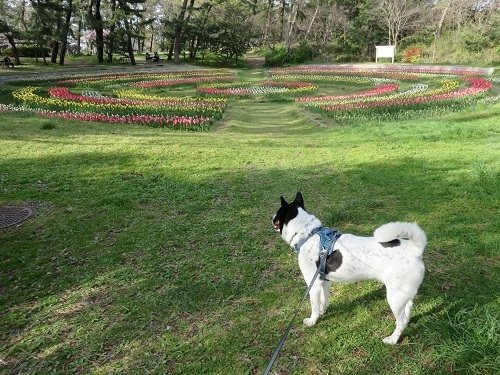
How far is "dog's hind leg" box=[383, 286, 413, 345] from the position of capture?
2.71 m

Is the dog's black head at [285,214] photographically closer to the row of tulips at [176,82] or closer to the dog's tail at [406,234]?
the dog's tail at [406,234]

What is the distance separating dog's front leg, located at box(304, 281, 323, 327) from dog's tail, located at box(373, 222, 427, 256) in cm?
77

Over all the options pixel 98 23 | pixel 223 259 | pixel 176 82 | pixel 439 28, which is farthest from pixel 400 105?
pixel 439 28

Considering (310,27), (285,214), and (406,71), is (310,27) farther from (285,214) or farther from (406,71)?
(285,214)

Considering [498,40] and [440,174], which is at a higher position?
[498,40]

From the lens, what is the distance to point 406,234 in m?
2.64

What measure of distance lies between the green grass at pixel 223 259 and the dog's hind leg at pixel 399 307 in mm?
112

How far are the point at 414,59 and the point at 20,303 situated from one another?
152 ft

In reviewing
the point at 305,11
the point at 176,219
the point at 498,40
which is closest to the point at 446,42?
the point at 498,40

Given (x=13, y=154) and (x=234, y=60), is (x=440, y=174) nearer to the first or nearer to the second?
(x=13, y=154)

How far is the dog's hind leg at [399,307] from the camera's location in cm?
271

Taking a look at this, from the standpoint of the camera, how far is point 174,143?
32.8ft

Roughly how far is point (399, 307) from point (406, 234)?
2.04ft

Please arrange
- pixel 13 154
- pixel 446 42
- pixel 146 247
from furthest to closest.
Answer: pixel 446 42, pixel 13 154, pixel 146 247
